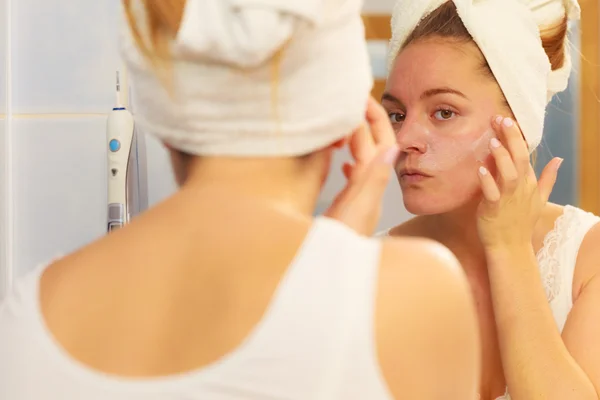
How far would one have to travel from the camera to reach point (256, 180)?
515mm

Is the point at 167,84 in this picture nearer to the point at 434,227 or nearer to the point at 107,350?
the point at 107,350

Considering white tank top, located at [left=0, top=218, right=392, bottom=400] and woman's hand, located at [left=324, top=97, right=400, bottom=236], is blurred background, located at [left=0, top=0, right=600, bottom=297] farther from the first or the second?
white tank top, located at [left=0, top=218, right=392, bottom=400]

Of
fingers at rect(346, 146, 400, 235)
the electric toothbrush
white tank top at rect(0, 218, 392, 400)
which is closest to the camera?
white tank top at rect(0, 218, 392, 400)

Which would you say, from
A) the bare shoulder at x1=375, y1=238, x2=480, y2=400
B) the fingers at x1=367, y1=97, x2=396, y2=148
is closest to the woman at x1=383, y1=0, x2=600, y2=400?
the fingers at x1=367, y1=97, x2=396, y2=148

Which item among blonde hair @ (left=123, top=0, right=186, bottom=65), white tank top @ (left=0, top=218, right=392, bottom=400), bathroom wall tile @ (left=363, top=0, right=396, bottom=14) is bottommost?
white tank top @ (left=0, top=218, right=392, bottom=400)

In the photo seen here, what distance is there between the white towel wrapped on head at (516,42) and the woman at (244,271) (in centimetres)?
62

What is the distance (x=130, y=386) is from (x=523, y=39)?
0.83 metres

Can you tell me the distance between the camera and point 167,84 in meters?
0.52

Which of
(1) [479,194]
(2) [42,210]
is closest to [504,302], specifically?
(1) [479,194]

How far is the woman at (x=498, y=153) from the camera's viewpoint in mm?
1047

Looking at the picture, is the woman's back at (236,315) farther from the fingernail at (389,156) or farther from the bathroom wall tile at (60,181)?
the bathroom wall tile at (60,181)

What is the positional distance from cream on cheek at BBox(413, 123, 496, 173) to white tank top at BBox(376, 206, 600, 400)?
20 centimetres

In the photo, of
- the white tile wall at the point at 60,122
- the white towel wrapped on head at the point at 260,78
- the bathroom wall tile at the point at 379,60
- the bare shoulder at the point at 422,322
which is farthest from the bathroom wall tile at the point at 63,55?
the bare shoulder at the point at 422,322

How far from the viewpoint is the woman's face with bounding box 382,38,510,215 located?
109 centimetres
